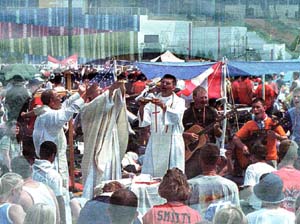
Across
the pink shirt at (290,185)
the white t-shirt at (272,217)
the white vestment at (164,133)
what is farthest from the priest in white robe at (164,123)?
the white t-shirt at (272,217)

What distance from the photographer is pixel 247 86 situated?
3627 millimetres

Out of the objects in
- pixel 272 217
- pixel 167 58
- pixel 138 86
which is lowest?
pixel 272 217

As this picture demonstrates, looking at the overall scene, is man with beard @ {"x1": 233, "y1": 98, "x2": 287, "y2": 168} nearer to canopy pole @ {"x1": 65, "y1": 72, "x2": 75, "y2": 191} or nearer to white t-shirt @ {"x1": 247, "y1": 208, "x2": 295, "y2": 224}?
white t-shirt @ {"x1": 247, "y1": 208, "x2": 295, "y2": 224}

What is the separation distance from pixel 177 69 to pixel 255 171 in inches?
16.9

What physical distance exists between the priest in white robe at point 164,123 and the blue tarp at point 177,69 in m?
0.06

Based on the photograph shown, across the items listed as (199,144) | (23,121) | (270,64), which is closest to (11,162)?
(23,121)

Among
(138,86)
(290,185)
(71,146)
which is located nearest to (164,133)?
(138,86)

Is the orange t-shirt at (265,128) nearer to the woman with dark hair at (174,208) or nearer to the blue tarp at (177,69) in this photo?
the blue tarp at (177,69)

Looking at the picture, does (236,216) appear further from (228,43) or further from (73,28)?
Result: (73,28)

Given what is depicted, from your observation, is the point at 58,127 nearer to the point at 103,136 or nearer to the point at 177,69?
the point at 103,136

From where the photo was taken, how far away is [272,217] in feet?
8.84

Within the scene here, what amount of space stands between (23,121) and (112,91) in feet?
1.05

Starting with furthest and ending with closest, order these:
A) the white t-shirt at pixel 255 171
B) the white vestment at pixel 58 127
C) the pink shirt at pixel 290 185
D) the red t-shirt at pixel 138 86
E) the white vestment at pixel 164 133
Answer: the red t-shirt at pixel 138 86 → the white vestment at pixel 164 133 → the white vestment at pixel 58 127 → the white t-shirt at pixel 255 171 → the pink shirt at pixel 290 185

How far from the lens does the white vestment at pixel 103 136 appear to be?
3.15 metres
